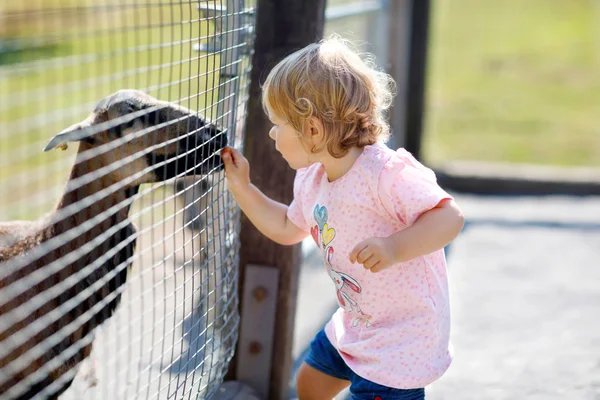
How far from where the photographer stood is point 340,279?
252 cm

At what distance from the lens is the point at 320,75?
2.39 meters

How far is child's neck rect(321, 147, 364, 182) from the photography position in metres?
2.48

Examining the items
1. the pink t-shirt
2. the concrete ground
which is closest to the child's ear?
the pink t-shirt

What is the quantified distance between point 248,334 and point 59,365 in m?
0.90

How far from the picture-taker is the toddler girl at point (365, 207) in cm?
238

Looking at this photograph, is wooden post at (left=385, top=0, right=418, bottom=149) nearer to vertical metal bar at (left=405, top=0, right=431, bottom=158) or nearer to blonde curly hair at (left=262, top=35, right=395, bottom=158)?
vertical metal bar at (left=405, top=0, right=431, bottom=158)

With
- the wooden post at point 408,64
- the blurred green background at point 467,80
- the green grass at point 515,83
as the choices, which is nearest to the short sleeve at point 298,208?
the blurred green background at point 467,80

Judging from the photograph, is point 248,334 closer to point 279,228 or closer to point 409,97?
point 279,228

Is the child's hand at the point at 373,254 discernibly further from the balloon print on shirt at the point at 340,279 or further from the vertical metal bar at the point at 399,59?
the vertical metal bar at the point at 399,59

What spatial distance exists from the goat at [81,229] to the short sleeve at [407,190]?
22.9 inches

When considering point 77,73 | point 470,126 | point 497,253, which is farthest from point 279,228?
point 470,126

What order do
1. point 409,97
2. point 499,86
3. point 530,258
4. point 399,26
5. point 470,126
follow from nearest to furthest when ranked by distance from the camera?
point 530,258 < point 399,26 < point 409,97 < point 470,126 < point 499,86

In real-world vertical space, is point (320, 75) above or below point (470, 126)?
above

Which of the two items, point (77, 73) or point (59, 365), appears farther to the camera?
point (77, 73)
